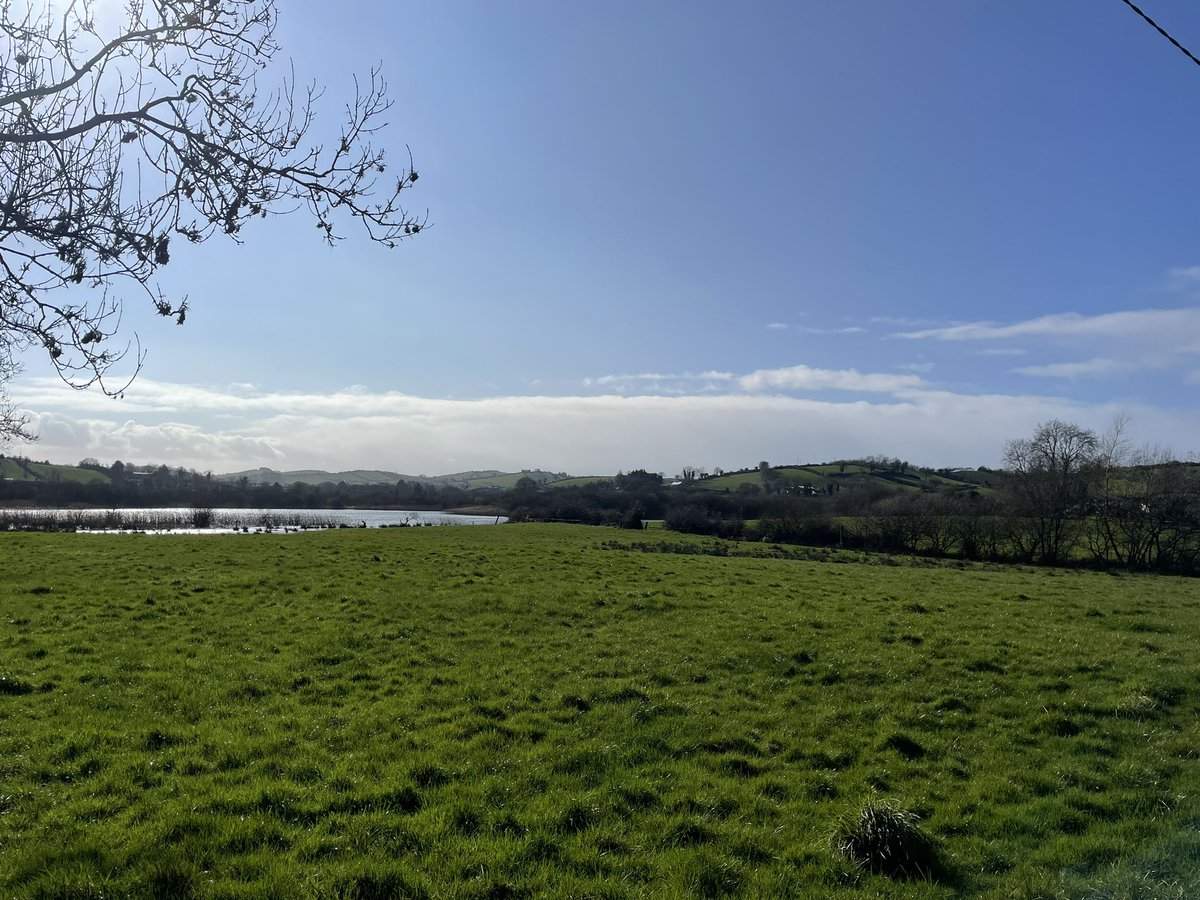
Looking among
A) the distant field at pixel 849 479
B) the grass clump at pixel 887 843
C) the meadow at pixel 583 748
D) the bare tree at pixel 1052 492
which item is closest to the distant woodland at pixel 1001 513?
the bare tree at pixel 1052 492

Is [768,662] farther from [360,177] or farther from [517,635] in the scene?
[360,177]

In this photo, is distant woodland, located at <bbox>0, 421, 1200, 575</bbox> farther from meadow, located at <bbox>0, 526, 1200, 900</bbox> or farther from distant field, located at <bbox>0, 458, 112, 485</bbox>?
meadow, located at <bbox>0, 526, 1200, 900</bbox>

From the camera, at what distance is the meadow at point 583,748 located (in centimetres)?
552

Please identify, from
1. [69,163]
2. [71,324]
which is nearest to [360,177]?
[69,163]

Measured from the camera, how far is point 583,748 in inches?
326

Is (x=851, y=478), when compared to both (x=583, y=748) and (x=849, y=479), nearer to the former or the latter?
(x=849, y=479)

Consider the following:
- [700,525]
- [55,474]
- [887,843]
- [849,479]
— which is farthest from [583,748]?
[55,474]

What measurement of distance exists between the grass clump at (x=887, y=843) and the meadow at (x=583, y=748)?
46 millimetres

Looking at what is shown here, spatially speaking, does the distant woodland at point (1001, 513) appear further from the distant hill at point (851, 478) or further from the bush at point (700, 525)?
the distant hill at point (851, 478)

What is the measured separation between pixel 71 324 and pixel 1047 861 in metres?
9.35

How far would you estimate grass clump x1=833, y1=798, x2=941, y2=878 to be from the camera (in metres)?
5.79

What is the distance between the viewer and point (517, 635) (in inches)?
593

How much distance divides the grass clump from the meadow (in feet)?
0.15

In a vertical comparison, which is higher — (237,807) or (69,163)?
(69,163)
